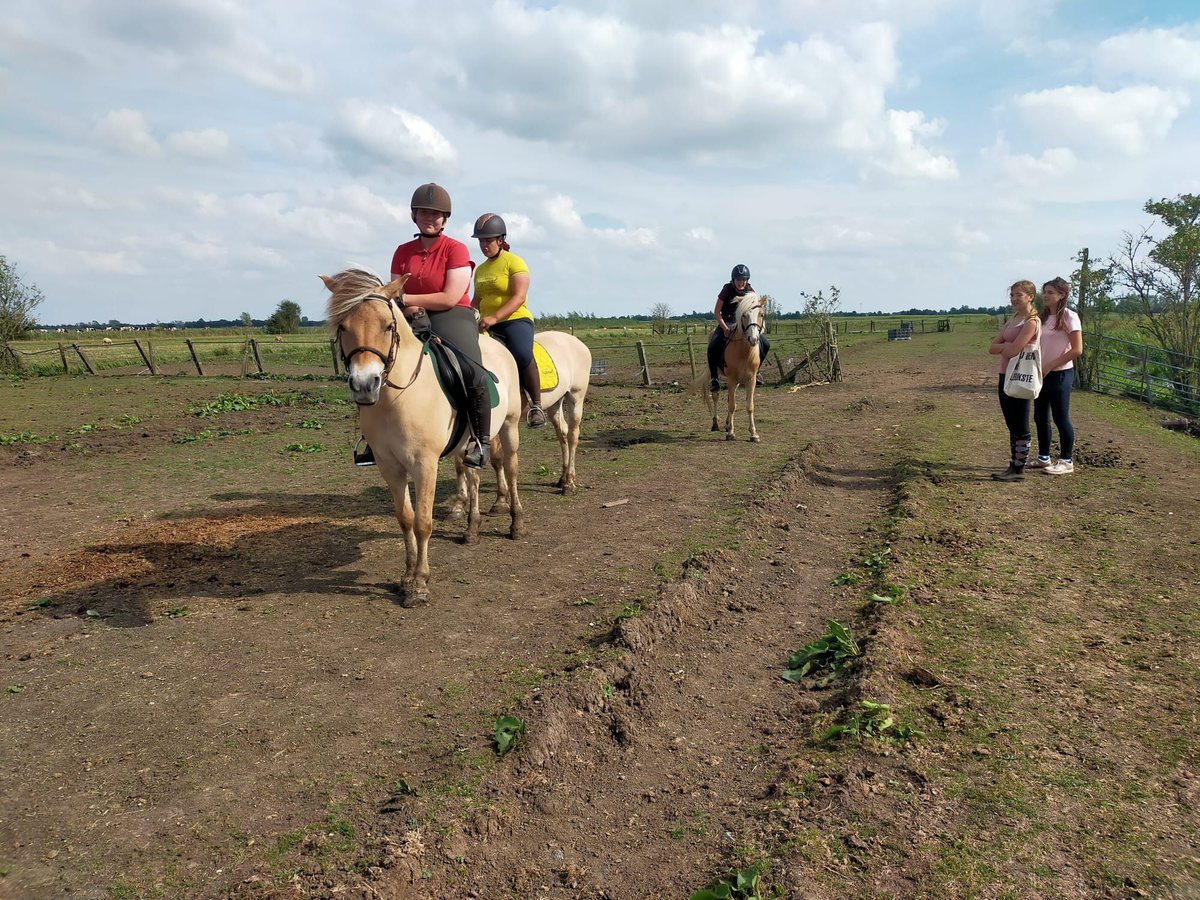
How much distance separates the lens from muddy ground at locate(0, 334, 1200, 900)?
2893 millimetres

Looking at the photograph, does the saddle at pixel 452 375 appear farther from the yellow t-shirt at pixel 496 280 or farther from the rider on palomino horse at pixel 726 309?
the rider on palomino horse at pixel 726 309

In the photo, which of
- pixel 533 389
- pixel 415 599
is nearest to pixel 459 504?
pixel 533 389

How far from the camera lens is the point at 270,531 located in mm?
7609

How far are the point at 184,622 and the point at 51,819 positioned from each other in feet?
7.50

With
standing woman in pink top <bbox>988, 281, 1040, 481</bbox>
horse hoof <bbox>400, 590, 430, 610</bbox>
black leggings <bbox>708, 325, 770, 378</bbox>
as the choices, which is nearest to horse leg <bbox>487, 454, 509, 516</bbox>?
horse hoof <bbox>400, 590, 430, 610</bbox>

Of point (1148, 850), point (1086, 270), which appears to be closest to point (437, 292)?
point (1148, 850)

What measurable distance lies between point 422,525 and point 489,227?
121 inches

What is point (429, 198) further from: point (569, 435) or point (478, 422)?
point (569, 435)

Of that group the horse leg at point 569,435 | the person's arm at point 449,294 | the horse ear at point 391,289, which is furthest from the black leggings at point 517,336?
the horse ear at point 391,289

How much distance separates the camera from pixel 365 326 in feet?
16.5

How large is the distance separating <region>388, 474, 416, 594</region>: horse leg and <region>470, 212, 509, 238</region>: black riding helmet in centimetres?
270

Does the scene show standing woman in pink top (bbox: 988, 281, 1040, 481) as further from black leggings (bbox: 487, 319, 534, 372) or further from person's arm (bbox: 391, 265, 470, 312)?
person's arm (bbox: 391, 265, 470, 312)

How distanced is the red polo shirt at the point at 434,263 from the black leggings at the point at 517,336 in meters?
1.37

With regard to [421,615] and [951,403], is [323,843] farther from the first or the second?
[951,403]
